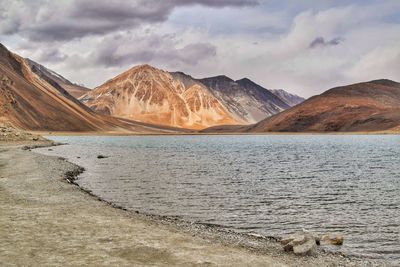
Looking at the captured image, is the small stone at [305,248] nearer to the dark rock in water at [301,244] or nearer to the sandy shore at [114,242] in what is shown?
the dark rock in water at [301,244]

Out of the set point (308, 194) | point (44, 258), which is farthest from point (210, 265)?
point (308, 194)

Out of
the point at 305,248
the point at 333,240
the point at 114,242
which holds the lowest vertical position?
the point at 333,240

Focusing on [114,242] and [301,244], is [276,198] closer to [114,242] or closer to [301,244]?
[301,244]

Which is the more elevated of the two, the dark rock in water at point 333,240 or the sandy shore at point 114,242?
the sandy shore at point 114,242

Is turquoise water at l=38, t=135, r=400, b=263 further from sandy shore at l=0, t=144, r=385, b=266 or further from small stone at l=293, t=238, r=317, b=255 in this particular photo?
sandy shore at l=0, t=144, r=385, b=266

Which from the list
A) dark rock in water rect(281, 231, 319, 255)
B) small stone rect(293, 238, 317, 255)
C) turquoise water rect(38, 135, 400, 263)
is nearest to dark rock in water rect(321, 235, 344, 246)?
turquoise water rect(38, 135, 400, 263)

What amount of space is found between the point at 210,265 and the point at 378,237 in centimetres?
1030

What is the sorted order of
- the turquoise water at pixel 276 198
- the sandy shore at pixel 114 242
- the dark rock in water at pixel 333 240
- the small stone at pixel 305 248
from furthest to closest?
the turquoise water at pixel 276 198 → the dark rock in water at pixel 333 240 → the small stone at pixel 305 248 → the sandy shore at pixel 114 242

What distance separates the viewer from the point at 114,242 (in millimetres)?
16531

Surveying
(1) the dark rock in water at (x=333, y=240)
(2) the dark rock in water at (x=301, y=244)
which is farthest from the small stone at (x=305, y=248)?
(1) the dark rock in water at (x=333, y=240)

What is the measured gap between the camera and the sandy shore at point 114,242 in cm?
1432

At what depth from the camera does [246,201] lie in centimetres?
3108

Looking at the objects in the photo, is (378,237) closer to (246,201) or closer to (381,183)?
(246,201)

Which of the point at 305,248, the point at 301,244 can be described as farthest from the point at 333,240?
the point at 305,248
